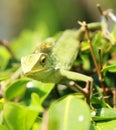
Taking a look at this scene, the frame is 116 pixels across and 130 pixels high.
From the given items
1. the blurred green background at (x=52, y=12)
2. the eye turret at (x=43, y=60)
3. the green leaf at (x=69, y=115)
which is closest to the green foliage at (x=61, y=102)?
the green leaf at (x=69, y=115)

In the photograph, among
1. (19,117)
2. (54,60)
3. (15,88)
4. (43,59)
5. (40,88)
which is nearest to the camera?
(19,117)

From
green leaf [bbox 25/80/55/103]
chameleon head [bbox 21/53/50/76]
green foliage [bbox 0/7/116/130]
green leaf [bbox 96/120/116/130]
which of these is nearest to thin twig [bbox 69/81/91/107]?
green foliage [bbox 0/7/116/130]

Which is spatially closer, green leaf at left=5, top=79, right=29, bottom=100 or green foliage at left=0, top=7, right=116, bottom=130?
green foliage at left=0, top=7, right=116, bottom=130

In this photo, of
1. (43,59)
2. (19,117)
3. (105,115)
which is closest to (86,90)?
(105,115)

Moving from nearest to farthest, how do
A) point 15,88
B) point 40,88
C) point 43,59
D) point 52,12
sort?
point 15,88
point 40,88
point 43,59
point 52,12

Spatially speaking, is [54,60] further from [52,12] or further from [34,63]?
[52,12]

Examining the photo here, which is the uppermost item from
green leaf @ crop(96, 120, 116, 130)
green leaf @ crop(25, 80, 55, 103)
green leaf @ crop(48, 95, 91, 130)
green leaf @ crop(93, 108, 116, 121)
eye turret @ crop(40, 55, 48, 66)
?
eye turret @ crop(40, 55, 48, 66)

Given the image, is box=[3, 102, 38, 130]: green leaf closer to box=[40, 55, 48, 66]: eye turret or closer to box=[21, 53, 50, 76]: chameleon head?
box=[21, 53, 50, 76]: chameleon head
